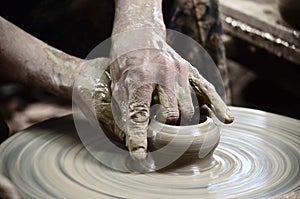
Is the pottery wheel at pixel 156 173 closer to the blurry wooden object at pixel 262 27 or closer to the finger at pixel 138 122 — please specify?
the finger at pixel 138 122

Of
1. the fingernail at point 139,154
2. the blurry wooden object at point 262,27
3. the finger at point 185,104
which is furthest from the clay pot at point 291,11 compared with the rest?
the fingernail at point 139,154

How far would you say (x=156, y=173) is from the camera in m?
1.57

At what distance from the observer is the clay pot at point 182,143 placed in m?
1.57

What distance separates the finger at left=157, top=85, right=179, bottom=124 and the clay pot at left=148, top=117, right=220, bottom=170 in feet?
0.07

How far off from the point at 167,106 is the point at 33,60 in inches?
19.3

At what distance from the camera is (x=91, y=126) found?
1.79m

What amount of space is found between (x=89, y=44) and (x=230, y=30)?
1.13 metres

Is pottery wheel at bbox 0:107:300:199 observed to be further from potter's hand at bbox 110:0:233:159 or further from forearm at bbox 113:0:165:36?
forearm at bbox 113:0:165:36

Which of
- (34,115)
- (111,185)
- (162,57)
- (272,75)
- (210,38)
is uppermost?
(162,57)

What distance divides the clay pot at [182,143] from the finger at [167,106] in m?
0.02

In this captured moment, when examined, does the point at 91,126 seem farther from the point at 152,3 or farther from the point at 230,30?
the point at 230,30

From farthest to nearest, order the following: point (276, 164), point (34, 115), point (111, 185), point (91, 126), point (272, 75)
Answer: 1. point (272, 75)
2. point (34, 115)
3. point (91, 126)
4. point (276, 164)
5. point (111, 185)

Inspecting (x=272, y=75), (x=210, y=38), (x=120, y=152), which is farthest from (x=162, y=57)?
(x=272, y=75)

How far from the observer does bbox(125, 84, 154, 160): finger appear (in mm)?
1547
